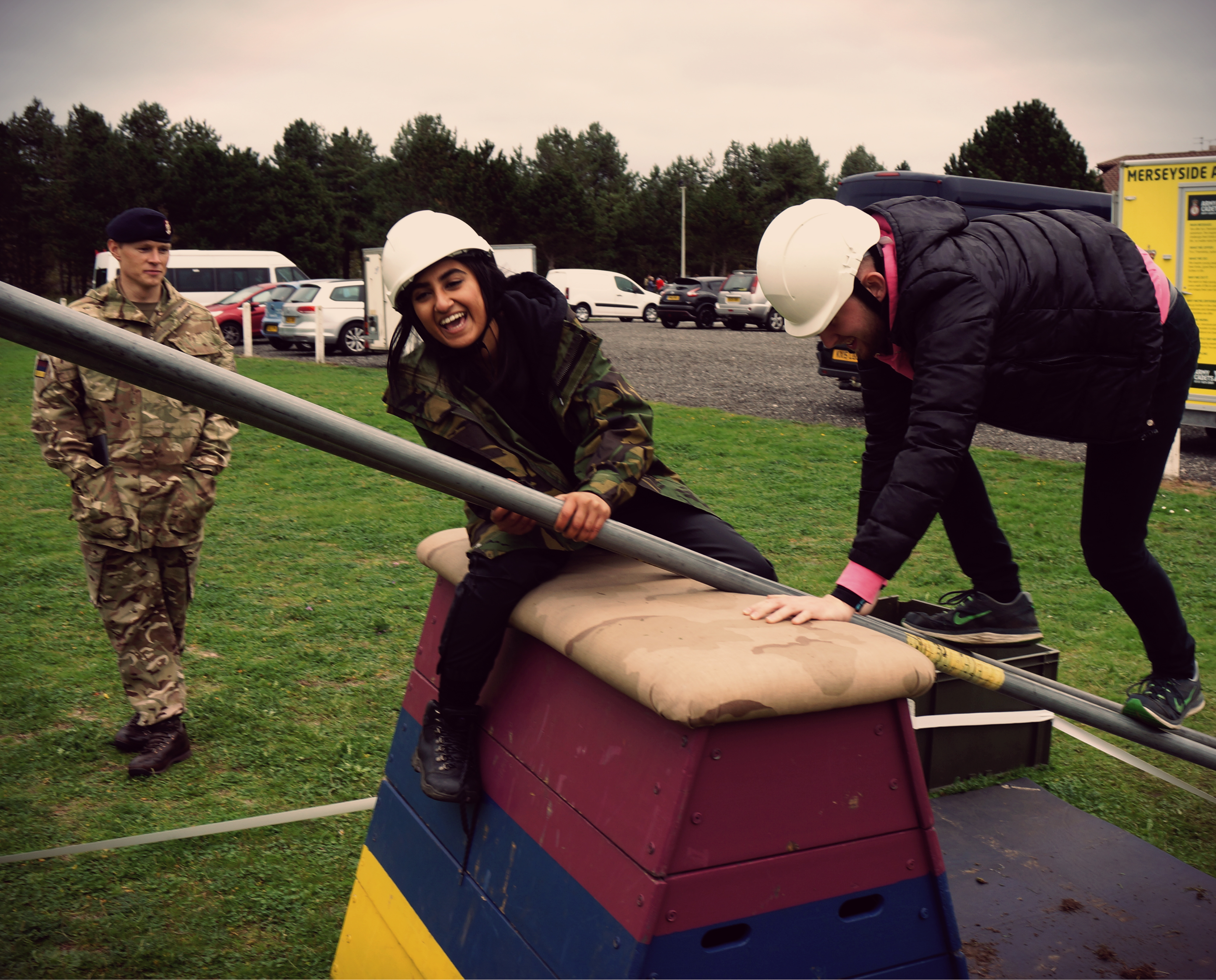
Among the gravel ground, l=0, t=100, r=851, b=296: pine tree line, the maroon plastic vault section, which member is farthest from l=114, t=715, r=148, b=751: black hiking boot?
l=0, t=100, r=851, b=296: pine tree line

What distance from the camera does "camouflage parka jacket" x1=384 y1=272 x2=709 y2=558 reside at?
8.25ft

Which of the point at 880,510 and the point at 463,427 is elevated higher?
the point at 463,427

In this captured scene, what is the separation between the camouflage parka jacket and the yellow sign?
27.4ft

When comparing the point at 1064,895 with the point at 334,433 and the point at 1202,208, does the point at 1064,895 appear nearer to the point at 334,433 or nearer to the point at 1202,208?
the point at 334,433

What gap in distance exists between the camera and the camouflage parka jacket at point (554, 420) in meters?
2.51

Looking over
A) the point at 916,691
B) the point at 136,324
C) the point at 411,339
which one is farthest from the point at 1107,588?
the point at 136,324

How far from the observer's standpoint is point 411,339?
2783 millimetres

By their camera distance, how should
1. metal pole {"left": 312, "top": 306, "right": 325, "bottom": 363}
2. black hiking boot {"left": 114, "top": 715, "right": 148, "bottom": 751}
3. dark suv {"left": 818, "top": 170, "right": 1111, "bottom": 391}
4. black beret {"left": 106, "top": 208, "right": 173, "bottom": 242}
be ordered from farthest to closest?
1. metal pole {"left": 312, "top": 306, "right": 325, "bottom": 363}
2. dark suv {"left": 818, "top": 170, "right": 1111, "bottom": 391}
3. black hiking boot {"left": 114, "top": 715, "right": 148, "bottom": 751}
4. black beret {"left": 106, "top": 208, "right": 173, "bottom": 242}

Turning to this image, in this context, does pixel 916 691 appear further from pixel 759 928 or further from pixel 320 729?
pixel 320 729

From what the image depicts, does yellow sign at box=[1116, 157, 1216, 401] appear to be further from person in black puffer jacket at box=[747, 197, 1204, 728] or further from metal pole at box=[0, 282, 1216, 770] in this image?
metal pole at box=[0, 282, 1216, 770]

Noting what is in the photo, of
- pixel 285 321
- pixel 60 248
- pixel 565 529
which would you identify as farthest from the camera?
pixel 60 248

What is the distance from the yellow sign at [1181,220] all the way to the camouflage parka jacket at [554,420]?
8358 millimetres

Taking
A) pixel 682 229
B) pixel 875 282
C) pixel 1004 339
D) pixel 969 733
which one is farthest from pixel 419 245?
pixel 682 229

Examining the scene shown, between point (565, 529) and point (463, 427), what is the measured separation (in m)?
0.51
